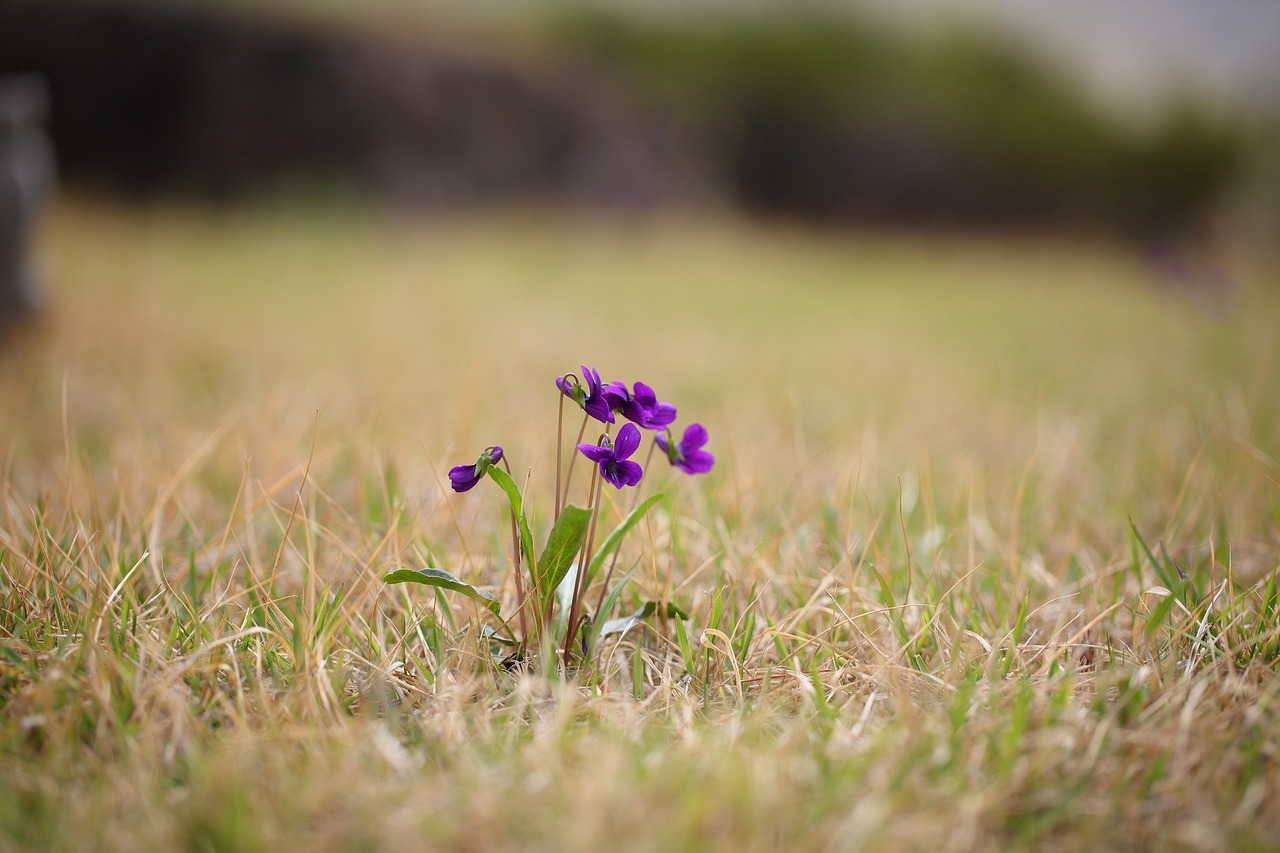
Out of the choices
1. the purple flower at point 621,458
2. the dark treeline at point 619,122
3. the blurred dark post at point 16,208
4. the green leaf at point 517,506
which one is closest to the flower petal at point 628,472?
the purple flower at point 621,458

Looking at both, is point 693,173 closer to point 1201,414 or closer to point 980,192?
point 980,192

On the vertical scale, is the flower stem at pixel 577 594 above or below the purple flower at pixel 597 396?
below

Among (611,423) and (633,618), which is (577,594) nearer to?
(633,618)

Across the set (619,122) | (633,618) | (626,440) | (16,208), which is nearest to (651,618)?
(633,618)

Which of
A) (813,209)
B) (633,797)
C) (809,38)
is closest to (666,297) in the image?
(633,797)

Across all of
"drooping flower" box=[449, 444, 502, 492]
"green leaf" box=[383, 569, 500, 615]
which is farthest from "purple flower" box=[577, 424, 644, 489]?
"green leaf" box=[383, 569, 500, 615]

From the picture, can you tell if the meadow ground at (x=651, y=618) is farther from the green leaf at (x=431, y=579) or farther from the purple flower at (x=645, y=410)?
the purple flower at (x=645, y=410)
